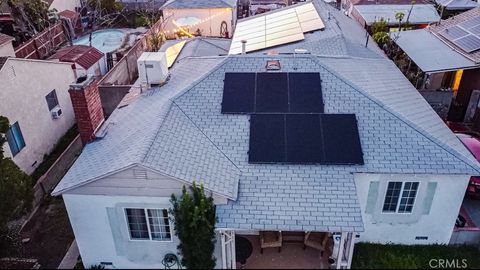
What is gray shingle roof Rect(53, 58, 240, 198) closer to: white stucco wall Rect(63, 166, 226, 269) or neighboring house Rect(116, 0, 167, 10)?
white stucco wall Rect(63, 166, 226, 269)

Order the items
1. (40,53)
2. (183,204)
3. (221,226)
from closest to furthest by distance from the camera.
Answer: (183,204) < (221,226) < (40,53)

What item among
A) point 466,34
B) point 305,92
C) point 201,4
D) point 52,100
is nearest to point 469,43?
point 466,34

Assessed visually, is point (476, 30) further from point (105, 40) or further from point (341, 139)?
point (105, 40)

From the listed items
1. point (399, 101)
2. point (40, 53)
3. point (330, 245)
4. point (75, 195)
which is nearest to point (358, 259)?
point (330, 245)

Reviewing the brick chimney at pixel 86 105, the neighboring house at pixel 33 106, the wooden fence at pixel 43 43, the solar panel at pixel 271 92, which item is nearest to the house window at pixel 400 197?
the solar panel at pixel 271 92

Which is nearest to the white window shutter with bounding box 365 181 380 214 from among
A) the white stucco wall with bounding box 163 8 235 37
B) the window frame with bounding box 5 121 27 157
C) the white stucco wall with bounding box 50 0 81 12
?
the window frame with bounding box 5 121 27 157

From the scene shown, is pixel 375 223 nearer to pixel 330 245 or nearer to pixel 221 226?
pixel 330 245
